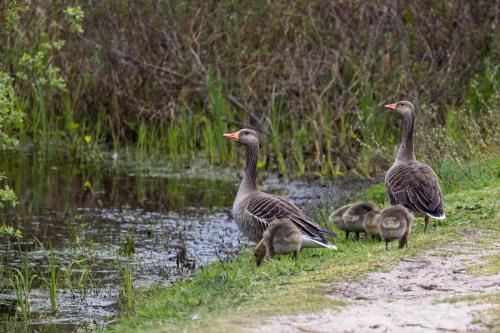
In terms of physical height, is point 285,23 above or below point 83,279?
above

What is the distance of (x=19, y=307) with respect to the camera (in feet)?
30.9

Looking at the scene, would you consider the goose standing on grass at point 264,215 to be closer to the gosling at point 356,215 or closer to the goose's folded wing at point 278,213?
the goose's folded wing at point 278,213

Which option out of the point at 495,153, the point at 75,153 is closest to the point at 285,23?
the point at 75,153

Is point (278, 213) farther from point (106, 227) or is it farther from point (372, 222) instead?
point (106, 227)

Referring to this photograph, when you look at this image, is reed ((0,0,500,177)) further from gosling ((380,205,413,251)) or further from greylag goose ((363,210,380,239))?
gosling ((380,205,413,251))

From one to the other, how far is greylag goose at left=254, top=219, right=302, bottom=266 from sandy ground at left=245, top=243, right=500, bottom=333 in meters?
0.88

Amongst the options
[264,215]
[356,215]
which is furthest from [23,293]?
[356,215]

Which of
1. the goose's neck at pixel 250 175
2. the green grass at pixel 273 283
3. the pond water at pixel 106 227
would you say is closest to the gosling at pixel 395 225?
the green grass at pixel 273 283

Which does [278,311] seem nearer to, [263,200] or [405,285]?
[405,285]

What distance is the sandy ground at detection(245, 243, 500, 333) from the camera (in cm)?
633

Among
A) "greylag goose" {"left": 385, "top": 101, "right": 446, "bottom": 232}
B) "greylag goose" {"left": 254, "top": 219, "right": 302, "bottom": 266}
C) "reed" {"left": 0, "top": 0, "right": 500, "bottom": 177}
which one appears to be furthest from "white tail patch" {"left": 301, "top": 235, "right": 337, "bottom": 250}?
"reed" {"left": 0, "top": 0, "right": 500, "bottom": 177}

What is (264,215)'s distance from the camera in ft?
30.9

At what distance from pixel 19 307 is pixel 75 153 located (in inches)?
311

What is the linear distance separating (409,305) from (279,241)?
1.82m
